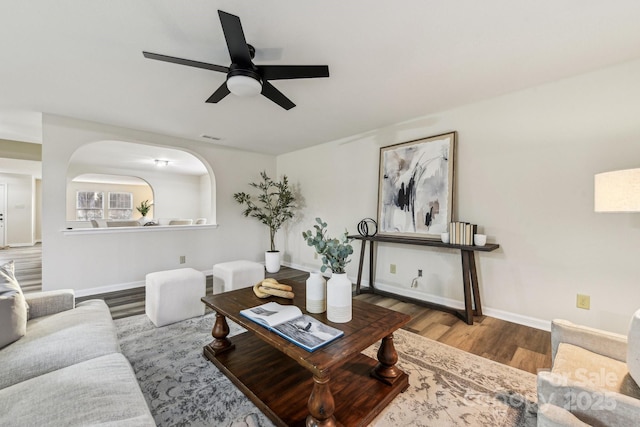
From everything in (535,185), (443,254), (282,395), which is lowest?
(282,395)

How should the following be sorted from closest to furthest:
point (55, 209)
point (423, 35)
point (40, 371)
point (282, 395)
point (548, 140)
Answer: point (40, 371) → point (282, 395) → point (423, 35) → point (548, 140) → point (55, 209)

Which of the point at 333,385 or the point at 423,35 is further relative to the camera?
the point at 423,35

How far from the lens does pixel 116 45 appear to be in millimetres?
1911

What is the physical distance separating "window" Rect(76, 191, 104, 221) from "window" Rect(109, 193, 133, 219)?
302 millimetres

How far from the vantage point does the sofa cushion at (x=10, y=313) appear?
1.36 metres

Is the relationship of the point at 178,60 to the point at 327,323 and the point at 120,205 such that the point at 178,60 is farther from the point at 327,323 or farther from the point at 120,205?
the point at 120,205

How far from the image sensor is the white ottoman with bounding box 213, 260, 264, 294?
3.17 metres

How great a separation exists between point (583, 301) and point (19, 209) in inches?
491

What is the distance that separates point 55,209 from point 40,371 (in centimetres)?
298

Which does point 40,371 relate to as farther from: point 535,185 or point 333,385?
point 535,185

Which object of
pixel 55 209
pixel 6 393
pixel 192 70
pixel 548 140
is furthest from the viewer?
pixel 55 209

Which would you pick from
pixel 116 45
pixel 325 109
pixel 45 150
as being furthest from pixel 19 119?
pixel 325 109

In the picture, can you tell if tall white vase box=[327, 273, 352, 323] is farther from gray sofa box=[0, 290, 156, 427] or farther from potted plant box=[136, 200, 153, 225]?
potted plant box=[136, 200, 153, 225]

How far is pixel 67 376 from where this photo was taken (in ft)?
3.65
